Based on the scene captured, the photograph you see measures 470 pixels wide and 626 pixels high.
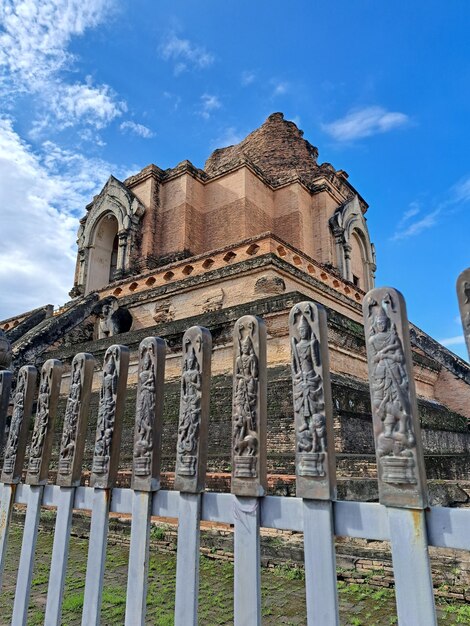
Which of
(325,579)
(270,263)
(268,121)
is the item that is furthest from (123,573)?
(268,121)

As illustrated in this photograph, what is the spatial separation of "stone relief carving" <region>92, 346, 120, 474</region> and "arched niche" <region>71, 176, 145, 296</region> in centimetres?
1496

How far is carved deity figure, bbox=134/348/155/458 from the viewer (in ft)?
8.68

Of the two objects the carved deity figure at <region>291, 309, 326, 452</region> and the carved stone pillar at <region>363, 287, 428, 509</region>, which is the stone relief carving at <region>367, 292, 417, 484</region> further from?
the carved deity figure at <region>291, 309, 326, 452</region>

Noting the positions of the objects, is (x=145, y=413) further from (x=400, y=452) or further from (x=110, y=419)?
(x=400, y=452)

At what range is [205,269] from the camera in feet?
38.6

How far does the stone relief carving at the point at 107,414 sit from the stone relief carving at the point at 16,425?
99cm

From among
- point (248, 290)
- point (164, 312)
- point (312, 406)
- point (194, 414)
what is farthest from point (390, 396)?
point (164, 312)

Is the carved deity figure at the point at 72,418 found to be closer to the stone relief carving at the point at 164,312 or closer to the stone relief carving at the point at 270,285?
the stone relief carving at the point at 270,285

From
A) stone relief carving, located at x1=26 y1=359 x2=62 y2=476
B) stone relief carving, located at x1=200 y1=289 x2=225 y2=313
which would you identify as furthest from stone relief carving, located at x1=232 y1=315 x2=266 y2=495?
stone relief carving, located at x1=200 y1=289 x2=225 y2=313

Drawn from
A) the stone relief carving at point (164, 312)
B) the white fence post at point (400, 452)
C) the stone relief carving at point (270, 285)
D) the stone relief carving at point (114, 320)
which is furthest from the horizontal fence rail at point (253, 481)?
the stone relief carving at point (114, 320)

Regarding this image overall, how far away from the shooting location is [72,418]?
3.18m

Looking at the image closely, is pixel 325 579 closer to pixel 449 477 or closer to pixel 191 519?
pixel 191 519

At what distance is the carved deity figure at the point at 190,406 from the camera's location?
2.48 metres

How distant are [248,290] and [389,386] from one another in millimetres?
8489
